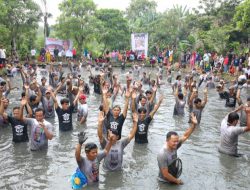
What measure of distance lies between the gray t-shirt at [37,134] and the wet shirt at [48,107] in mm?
3365

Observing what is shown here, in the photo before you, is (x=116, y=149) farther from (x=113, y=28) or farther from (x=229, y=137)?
(x=113, y=28)

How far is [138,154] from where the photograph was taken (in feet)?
31.0

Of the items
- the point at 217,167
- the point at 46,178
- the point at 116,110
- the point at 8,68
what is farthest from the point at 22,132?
the point at 8,68

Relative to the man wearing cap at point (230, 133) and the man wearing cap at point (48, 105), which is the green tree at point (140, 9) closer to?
Answer: the man wearing cap at point (48, 105)

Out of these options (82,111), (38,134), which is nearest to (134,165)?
(38,134)

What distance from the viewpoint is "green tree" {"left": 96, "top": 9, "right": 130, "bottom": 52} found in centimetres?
3947

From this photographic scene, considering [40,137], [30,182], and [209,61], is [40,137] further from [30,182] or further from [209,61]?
[209,61]

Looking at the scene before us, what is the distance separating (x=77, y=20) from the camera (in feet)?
113

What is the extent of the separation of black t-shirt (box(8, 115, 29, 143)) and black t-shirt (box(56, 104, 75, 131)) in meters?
1.19

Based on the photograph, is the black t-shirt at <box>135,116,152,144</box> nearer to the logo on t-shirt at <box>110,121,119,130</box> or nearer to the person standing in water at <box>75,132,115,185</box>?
the logo on t-shirt at <box>110,121,119,130</box>

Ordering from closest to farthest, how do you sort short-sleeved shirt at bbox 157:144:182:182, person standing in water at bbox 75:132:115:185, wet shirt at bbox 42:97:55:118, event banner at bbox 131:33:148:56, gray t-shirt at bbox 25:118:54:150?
person standing in water at bbox 75:132:115:185
short-sleeved shirt at bbox 157:144:182:182
gray t-shirt at bbox 25:118:54:150
wet shirt at bbox 42:97:55:118
event banner at bbox 131:33:148:56

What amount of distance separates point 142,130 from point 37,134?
9.28 feet

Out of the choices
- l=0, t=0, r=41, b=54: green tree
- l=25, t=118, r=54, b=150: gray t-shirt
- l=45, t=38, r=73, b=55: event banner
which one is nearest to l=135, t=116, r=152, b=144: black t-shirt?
l=25, t=118, r=54, b=150: gray t-shirt

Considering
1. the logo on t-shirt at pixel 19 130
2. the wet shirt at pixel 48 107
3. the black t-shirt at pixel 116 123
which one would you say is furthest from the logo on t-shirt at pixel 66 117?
the black t-shirt at pixel 116 123
